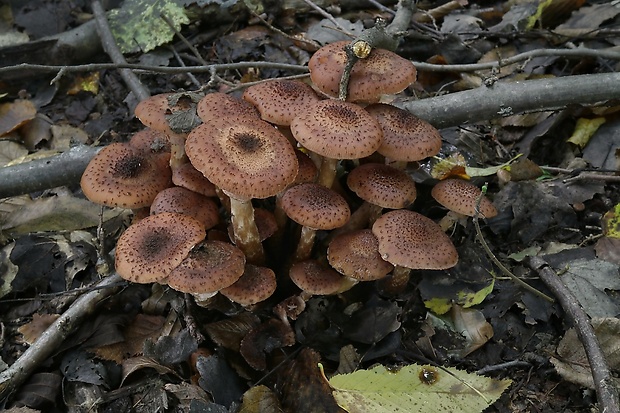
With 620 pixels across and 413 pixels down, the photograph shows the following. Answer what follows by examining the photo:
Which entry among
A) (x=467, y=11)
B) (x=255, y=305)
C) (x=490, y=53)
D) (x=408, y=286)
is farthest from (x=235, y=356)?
(x=467, y=11)

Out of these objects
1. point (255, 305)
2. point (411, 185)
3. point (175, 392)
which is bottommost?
point (175, 392)

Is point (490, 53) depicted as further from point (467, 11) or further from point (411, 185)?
point (411, 185)

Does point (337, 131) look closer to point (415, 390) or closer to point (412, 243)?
point (412, 243)

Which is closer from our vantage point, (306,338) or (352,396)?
(352,396)

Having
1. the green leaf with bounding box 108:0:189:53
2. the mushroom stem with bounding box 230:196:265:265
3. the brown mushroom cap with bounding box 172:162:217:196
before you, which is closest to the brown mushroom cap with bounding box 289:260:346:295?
the mushroom stem with bounding box 230:196:265:265

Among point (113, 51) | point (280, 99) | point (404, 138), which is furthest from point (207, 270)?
point (113, 51)

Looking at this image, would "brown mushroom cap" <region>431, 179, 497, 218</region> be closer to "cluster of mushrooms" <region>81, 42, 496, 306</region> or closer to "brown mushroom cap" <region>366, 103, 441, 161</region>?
"cluster of mushrooms" <region>81, 42, 496, 306</region>
